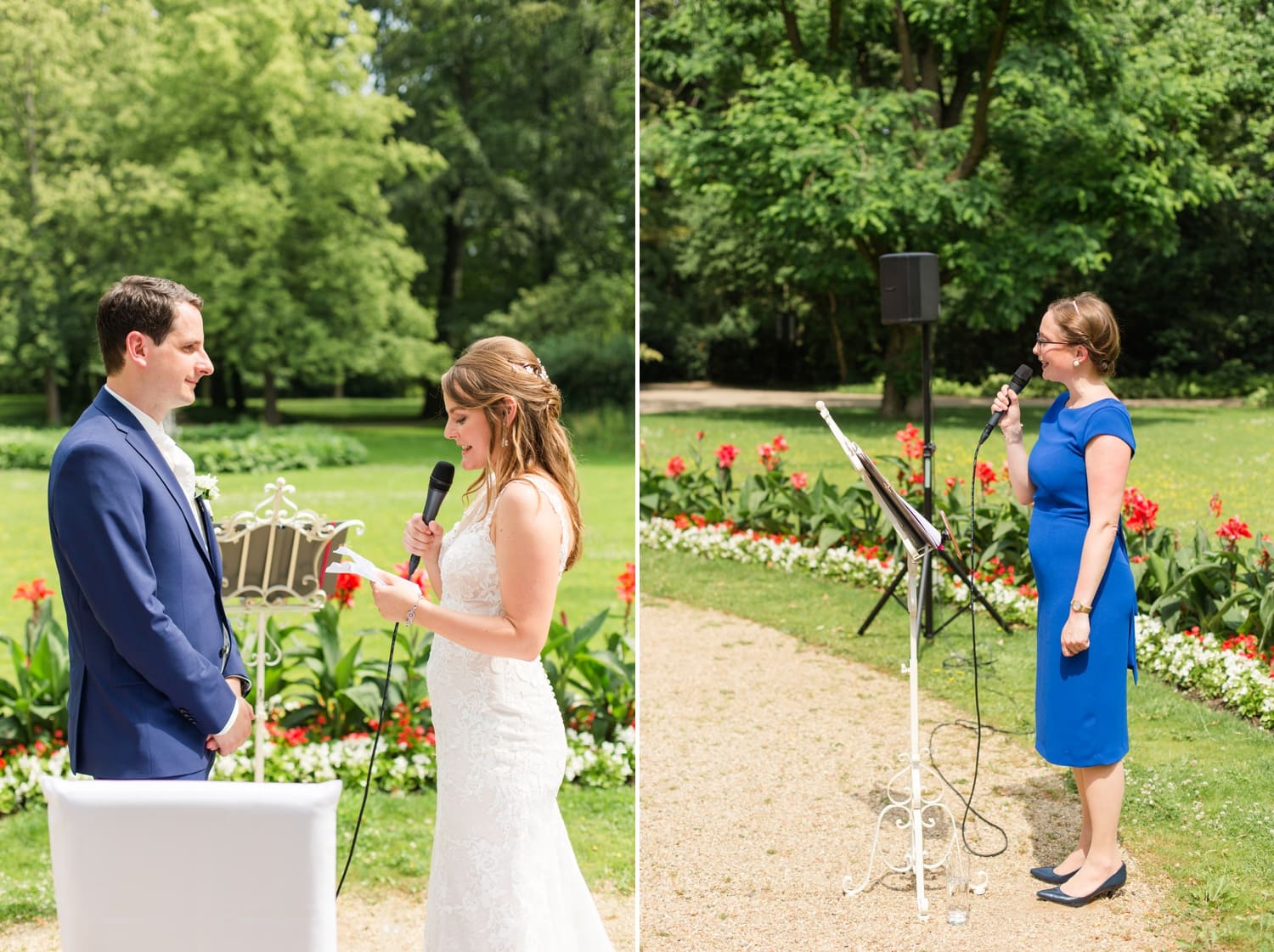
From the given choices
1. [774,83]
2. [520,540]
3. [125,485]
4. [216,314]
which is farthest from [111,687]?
[216,314]

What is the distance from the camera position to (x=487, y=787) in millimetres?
3016

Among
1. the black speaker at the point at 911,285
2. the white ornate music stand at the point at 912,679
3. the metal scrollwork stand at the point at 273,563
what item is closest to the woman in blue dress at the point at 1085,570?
the white ornate music stand at the point at 912,679

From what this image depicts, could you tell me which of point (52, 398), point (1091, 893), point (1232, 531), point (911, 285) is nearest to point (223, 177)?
point (52, 398)

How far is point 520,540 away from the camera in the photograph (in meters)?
2.85

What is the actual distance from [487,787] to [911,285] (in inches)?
218

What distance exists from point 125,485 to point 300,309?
2353 centimetres

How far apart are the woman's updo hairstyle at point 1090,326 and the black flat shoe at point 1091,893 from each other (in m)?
1.73

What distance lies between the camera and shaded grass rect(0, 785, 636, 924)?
4762mm

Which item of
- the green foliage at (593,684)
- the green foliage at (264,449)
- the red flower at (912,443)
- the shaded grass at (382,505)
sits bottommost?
the shaded grass at (382,505)

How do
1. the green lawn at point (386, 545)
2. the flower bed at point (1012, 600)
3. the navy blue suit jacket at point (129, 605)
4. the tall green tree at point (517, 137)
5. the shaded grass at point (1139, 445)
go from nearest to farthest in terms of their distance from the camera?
the navy blue suit jacket at point (129, 605) < the green lawn at point (386, 545) < the flower bed at point (1012, 600) < the shaded grass at point (1139, 445) < the tall green tree at point (517, 137)

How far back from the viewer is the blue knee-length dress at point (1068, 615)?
4.29 m

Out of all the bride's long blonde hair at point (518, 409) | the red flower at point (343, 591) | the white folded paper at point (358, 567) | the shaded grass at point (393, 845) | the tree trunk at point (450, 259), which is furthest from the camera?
the tree trunk at point (450, 259)

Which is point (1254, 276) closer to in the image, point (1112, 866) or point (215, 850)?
point (1112, 866)

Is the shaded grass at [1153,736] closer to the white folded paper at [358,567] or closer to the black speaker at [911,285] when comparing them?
the black speaker at [911,285]
